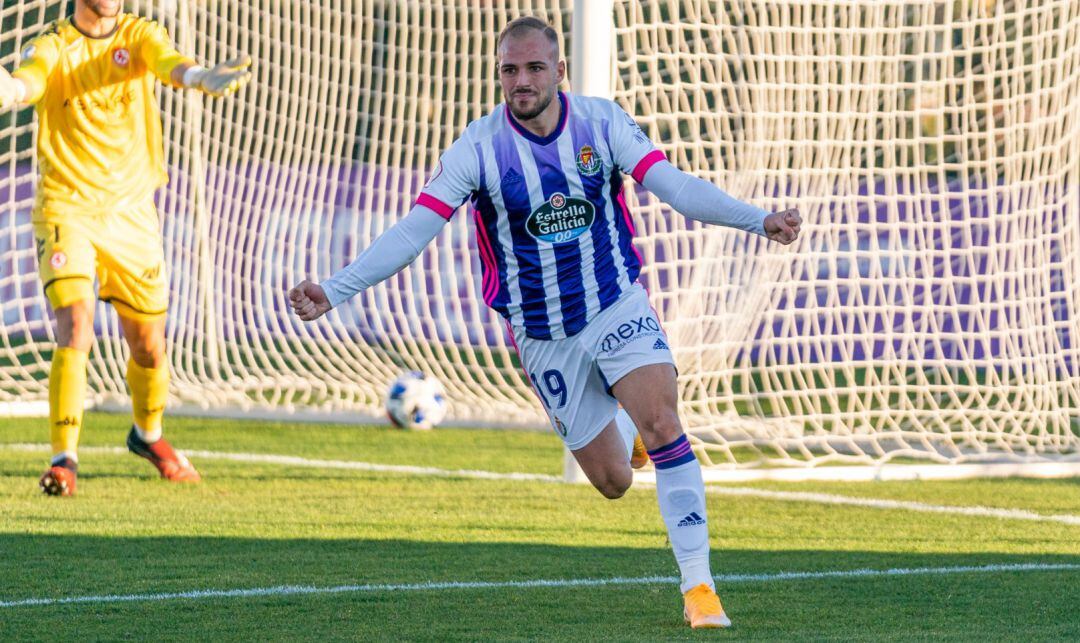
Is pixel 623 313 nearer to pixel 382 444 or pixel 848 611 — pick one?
pixel 848 611

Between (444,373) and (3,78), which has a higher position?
(3,78)

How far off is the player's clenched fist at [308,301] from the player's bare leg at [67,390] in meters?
3.19

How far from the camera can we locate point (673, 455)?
5.14m

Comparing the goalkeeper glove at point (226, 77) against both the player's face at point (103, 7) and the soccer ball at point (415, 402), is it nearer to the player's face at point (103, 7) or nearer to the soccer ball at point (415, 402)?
the player's face at point (103, 7)

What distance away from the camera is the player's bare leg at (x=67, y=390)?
25.6 feet

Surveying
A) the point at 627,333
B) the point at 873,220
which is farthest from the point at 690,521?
the point at 873,220

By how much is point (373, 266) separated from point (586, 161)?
31.3 inches

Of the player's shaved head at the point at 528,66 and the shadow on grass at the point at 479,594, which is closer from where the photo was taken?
the shadow on grass at the point at 479,594

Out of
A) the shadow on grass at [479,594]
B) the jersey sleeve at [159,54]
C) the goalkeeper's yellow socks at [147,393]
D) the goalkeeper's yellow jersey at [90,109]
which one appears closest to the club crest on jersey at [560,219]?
the shadow on grass at [479,594]

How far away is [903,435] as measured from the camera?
9.42 meters

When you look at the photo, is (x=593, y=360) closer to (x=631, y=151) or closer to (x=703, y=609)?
(x=631, y=151)

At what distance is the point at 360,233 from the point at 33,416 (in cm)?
266

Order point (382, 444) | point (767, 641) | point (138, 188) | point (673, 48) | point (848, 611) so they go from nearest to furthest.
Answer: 1. point (767, 641)
2. point (848, 611)
3. point (138, 188)
4. point (673, 48)
5. point (382, 444)

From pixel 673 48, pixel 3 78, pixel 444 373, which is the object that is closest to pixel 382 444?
pixel 444 373
